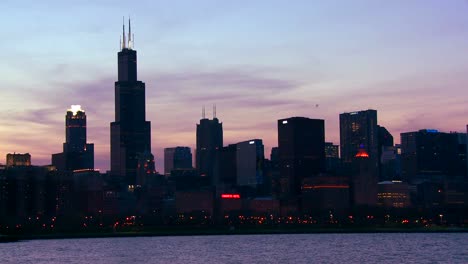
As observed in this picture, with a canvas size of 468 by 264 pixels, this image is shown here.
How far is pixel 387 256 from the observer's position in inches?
5123

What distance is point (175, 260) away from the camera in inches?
4948

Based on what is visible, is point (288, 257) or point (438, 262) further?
point (288, 257)

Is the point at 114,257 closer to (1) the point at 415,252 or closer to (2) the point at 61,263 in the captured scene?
(2) the point at 61,263

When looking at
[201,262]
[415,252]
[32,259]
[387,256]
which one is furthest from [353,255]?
[32,259]

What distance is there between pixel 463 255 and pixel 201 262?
40.6 m

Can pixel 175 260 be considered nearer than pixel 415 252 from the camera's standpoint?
Yes

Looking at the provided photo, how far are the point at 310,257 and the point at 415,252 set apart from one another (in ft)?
71.7

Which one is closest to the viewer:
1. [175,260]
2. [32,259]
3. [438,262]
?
[438,262]

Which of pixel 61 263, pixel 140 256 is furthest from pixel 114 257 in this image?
pixel 61 263

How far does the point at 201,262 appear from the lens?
398 feet

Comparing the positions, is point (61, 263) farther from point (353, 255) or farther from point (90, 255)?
point (353, 255)

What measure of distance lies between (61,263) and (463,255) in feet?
195

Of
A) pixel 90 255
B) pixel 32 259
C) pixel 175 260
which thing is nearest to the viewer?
pixel 175 260

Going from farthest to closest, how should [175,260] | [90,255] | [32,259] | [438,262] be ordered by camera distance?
[90,255] < [32,259] < [175,260] < [438,262]
